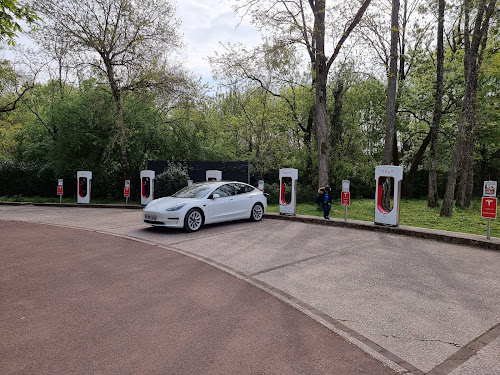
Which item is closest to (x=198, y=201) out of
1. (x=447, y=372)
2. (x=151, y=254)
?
(x=151, y=254)

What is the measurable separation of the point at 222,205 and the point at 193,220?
3.69ft

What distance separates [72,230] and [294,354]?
8.65 m

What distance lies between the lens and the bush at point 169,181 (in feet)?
56.3

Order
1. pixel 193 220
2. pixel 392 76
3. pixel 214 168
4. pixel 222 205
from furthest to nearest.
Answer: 1. pixel 214 168
2. pixel 392 76
3. pixel 222 205
4. pixel 193 220

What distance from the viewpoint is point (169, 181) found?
56.2ft

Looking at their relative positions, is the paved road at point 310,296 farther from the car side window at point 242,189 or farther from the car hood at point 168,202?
the car side window at point 242,189

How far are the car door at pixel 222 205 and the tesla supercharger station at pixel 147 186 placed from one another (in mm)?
6519

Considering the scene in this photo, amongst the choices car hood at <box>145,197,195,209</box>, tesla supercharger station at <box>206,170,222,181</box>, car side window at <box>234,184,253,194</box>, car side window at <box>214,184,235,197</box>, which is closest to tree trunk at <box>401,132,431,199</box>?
tesla supercharger station at <box>206,170,222,181</box>

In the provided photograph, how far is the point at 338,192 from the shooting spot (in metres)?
20.1

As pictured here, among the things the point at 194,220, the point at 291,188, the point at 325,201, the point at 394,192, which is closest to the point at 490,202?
the point at 394,192

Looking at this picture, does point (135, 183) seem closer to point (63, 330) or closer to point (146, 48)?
point (146, 48)

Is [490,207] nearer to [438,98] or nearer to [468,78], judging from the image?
[468,78]

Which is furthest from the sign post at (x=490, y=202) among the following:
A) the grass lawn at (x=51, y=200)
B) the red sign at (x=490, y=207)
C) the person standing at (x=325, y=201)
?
the grass lawn at (x=51, y=200)

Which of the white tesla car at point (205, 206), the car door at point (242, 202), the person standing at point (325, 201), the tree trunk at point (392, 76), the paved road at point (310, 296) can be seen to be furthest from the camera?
the tree trunk at point (392, 76)
